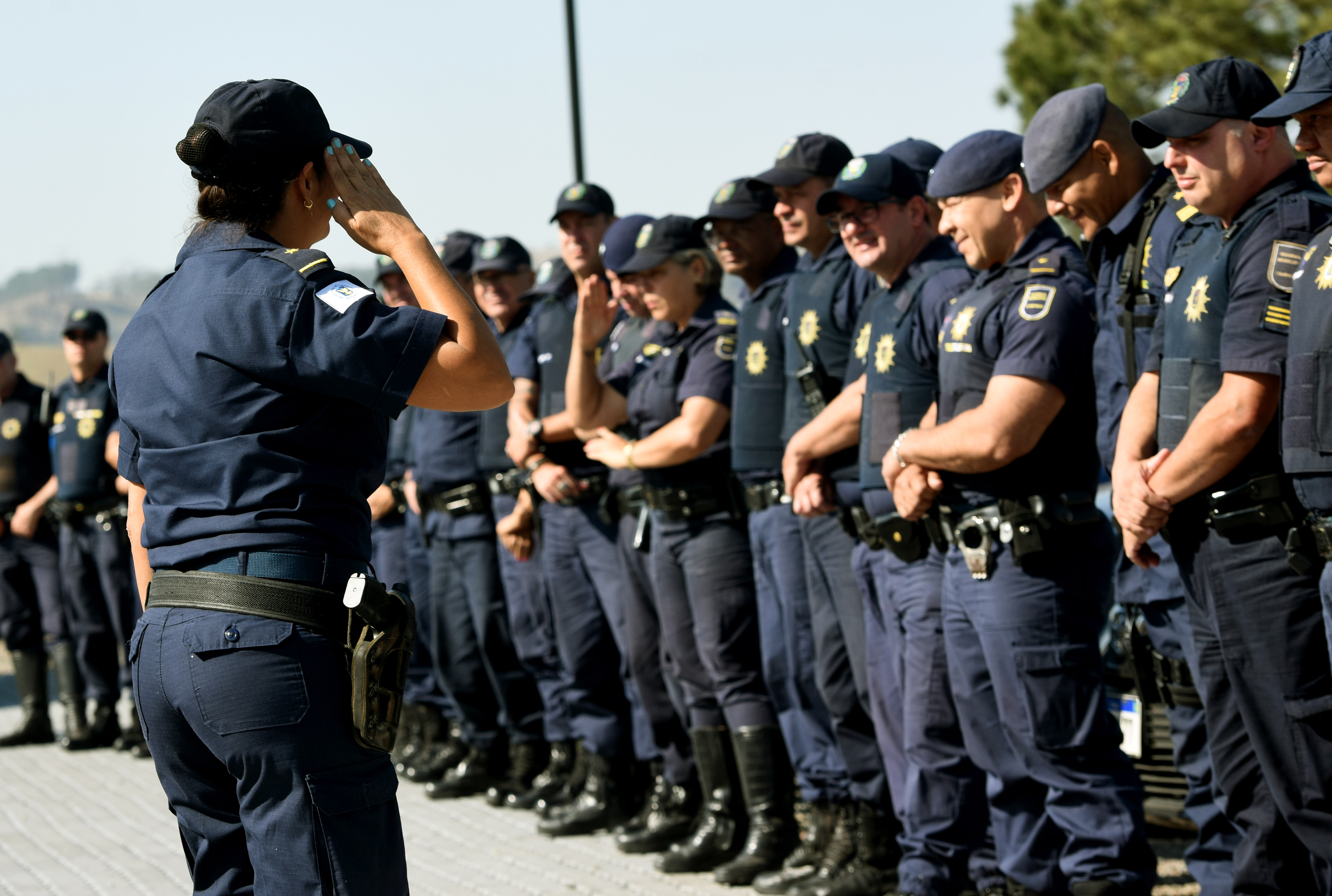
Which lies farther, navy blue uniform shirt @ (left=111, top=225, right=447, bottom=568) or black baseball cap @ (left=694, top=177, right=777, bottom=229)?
black baseball cap @ (left=694, top=177, right=777, bottom=229)

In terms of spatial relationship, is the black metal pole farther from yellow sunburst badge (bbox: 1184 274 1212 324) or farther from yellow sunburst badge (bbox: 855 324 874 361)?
yellow sunburst badge (bbox: 1184 274 1212 324)

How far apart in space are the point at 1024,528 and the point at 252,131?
253cm

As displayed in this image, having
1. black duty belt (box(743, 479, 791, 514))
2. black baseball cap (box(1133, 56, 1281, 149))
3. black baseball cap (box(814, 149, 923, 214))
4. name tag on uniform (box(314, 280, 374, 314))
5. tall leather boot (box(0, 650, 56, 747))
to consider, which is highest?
black baseball cap (box(1133, 56, 1281, 149))

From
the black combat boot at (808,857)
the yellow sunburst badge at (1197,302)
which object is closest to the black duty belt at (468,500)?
the black combat boot at (808,857)

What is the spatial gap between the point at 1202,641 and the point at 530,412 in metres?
3.91

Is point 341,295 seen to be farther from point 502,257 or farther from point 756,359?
point 502,257

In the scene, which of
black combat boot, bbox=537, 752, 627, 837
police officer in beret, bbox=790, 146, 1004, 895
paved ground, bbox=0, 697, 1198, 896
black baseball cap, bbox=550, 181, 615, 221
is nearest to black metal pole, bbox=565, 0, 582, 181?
black baseball cap, bbox=550, 181, 615, 221

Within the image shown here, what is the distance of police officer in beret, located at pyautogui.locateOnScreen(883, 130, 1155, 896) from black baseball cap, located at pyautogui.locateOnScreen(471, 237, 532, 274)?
11.4 feet

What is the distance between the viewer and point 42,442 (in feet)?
34.4

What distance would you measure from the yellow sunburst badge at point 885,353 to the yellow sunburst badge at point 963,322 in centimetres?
32

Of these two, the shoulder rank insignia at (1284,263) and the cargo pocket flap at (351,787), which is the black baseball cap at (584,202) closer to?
the shoulder rank insignia at (1284,263)

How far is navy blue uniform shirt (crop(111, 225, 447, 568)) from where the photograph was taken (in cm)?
283

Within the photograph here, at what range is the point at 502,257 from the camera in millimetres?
7852

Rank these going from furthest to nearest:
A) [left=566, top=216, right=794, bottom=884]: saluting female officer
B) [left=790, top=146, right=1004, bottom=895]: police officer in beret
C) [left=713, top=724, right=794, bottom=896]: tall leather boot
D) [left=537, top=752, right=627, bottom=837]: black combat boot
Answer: [left=537, top=752, right=627, bottom=837]: black combat boot, [left=566, top=216, right=794, bottom=884]: saluting female officer, [left=713, top=724, right=794, bottom=896]: tall leather boot, [left=790, top=146, right=1004, bottom=895]: police officer in beret
